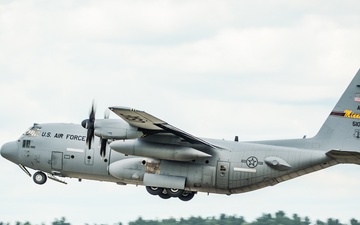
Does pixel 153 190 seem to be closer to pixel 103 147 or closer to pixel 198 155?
pixel 198 155

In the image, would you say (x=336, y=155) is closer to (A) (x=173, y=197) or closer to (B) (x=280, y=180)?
(B) (x=280, y=180)

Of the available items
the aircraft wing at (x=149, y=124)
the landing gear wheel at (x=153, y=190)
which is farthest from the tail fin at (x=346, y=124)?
the landing gear wheel at (x=153, y=190)

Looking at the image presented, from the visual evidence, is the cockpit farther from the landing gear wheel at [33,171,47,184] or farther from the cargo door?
the landing gear wheel at [33,171,47,184]

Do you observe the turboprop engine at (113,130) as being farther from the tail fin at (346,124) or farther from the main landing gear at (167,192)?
the tail fin at (346,124)

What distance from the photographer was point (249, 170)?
56.6 meters

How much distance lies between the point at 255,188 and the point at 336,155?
4600 mm

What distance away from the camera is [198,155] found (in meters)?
56.6

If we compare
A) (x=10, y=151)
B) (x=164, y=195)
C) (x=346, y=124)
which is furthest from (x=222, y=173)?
(x=10, y=151)

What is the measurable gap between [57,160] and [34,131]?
6.99 ft

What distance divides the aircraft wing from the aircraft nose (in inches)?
309

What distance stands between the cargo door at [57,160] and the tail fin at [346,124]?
12374 mm

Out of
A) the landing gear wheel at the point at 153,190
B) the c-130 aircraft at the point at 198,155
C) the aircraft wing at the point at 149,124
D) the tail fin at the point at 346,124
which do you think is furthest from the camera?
the landing gear wheel at the point at 153,190

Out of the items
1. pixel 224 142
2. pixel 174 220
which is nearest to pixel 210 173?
pixel 224 142

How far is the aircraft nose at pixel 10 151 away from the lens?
60.4 metres
